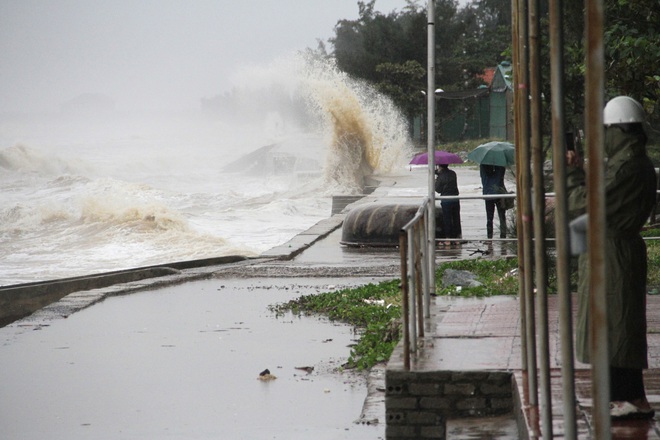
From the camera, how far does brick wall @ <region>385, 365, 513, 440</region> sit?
17.3 ft

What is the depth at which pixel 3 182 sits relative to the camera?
61.0m

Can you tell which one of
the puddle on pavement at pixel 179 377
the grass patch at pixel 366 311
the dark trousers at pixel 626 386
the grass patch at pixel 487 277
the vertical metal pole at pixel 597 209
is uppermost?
the vertical metal pole at pixel 597 209

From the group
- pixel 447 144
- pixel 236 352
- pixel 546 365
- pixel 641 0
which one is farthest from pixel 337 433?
pixel 447 144

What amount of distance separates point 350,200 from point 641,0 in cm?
1609

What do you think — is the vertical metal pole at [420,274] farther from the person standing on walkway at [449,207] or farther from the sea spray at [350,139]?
the sea spray at [350,139]

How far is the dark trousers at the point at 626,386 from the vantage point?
436 centimetres

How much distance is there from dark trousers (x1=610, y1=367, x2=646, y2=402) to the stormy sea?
54.6 feet

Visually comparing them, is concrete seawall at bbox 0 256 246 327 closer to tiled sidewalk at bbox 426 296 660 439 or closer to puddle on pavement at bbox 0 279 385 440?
puddle on pavement at bbox 0 279 385 440

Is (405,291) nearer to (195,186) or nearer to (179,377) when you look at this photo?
(179,377)

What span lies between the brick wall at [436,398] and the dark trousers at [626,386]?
0.93 meters

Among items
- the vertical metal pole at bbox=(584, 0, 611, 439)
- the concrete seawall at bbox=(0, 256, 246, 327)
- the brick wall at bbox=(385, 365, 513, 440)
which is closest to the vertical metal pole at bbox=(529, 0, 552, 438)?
the vertical metal pole at bbox=(584, 0, 611, 439)

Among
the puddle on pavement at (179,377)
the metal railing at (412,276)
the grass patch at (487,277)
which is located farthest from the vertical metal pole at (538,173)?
the grass patch at (487,277)

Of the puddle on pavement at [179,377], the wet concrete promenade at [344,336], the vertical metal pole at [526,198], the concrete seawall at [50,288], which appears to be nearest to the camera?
the vertical metal pole at [526,198]

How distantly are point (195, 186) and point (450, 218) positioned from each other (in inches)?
2000
